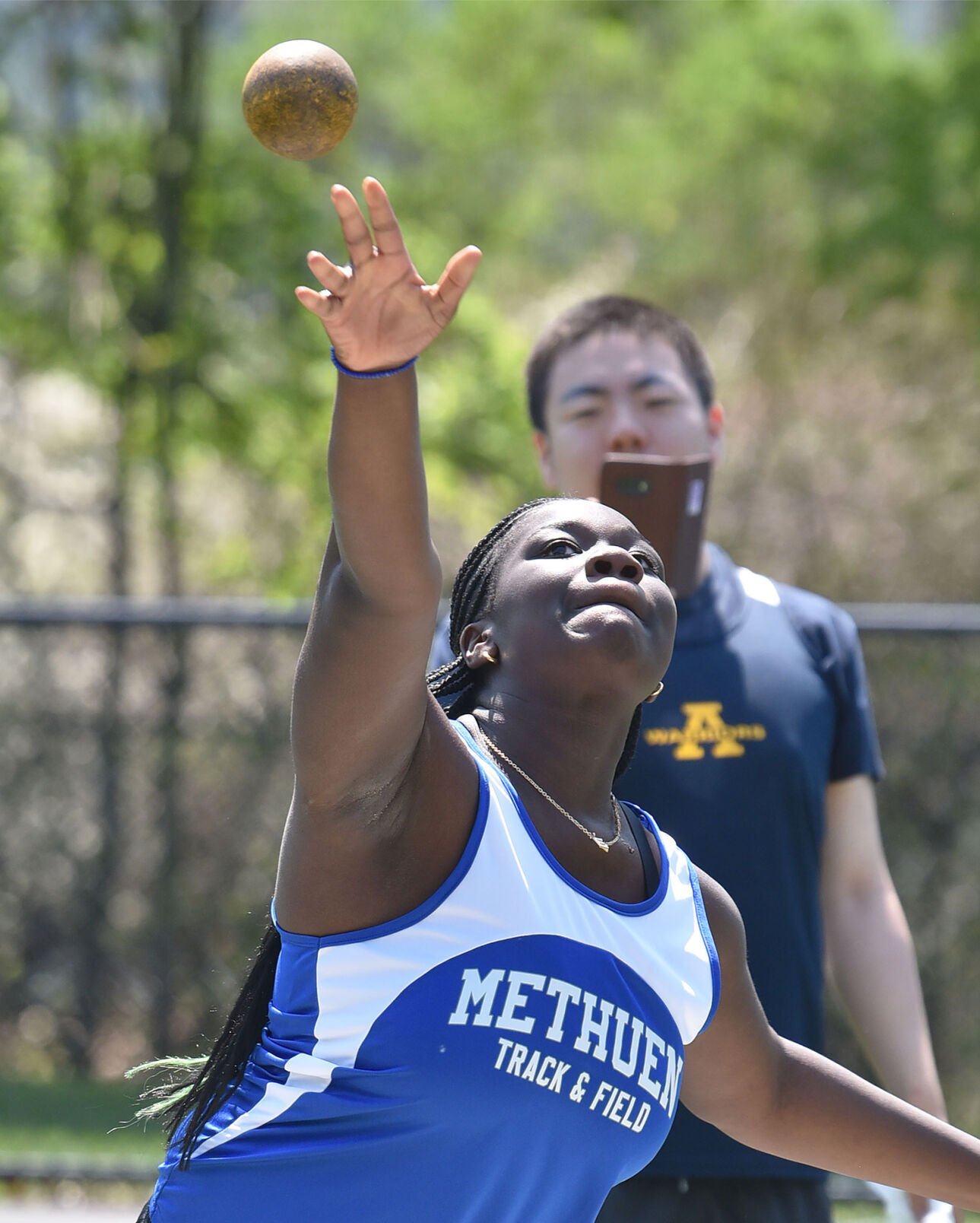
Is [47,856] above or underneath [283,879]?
underneath

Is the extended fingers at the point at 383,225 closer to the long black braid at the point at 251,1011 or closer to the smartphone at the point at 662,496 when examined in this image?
the long black braid at the point at 251,1011

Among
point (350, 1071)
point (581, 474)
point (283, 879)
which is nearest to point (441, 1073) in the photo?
point (350, 1071)

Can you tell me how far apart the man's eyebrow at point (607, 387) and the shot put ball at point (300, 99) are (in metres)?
1.21

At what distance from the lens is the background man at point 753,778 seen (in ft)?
8.20

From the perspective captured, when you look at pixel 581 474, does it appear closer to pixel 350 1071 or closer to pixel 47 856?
pixel 350 1071

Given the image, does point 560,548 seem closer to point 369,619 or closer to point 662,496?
point 369,619

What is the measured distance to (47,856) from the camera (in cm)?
564

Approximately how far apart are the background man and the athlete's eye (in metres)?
0.67

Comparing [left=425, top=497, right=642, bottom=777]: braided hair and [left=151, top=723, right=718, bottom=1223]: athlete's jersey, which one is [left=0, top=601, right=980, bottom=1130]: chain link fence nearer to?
[left=425, top=497, right=642, bottom=777]: braided hair

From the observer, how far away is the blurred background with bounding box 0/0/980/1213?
5473 mm

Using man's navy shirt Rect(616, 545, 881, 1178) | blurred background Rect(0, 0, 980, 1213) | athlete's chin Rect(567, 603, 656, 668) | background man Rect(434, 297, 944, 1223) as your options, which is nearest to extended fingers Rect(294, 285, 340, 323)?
athlete's chin Rect(567, 603, 656, 668)

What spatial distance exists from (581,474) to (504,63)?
12.9m

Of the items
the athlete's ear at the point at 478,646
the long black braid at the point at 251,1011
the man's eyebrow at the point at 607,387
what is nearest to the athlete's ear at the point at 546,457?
the man's eyebrow at the point at 607,387

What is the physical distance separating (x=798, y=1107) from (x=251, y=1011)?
799mm
